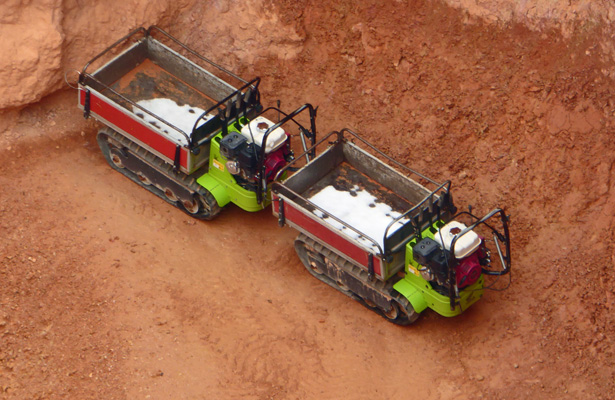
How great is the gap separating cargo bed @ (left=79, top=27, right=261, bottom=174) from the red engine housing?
163 inches

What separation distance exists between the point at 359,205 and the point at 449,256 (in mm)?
1973

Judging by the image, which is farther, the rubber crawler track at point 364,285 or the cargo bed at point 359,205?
the rubber crawler track at point 364,285

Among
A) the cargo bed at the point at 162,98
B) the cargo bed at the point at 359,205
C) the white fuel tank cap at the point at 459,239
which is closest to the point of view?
the white fuel tank cap at the point at 459,239

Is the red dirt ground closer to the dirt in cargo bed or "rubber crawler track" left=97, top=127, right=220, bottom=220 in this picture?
"rubber crawler track" left=97, top=127, right=220, bottom=220

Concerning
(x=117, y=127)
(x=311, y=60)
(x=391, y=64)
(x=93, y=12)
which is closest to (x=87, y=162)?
(x=117, y=127)

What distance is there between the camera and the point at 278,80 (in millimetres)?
17031

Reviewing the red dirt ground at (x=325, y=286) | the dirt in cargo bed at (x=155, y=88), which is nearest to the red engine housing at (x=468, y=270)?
the red dirt ground at (x=325, y=286)

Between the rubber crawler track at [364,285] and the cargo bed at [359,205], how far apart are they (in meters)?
0.23

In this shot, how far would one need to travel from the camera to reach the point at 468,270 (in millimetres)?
13234

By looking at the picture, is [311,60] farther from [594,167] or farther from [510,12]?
[594,167]

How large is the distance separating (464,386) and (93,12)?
8307mm

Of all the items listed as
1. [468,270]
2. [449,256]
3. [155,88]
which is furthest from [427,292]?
[155,88]

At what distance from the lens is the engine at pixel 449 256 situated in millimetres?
13086

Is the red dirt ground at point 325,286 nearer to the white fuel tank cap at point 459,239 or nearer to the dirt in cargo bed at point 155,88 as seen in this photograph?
the dirt in cargo bed at point 155,88
